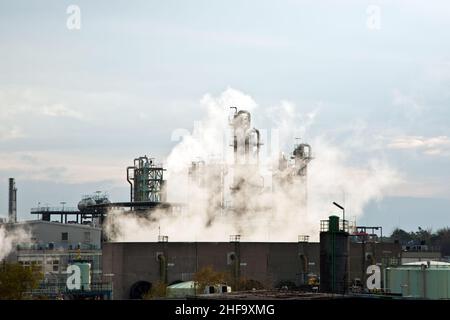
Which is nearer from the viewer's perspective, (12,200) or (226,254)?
(226,254)

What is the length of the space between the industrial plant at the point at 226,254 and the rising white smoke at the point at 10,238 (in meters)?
0.39

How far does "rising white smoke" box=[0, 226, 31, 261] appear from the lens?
127 metres

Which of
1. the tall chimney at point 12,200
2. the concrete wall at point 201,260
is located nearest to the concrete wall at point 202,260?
the concrete wall at point 201,260

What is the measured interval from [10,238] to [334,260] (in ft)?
235

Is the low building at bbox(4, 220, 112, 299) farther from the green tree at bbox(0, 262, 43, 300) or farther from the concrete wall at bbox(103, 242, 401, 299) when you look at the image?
the green tree at bbox(0, 262, 43, 300)

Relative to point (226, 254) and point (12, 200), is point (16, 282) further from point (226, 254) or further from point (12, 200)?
point (12, 200)

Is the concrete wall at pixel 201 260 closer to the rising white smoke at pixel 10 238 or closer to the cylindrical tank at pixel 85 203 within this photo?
the rising white smoke at pixel 10 238

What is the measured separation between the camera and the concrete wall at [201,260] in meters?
96.4

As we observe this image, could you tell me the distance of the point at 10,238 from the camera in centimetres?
13012

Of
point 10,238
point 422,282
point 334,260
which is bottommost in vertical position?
point 422,282

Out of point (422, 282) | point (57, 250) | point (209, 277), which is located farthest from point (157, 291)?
point (57, 250)

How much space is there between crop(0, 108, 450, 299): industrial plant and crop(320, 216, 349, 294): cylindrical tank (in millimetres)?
71

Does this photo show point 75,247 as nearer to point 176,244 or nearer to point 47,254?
point 47,254
